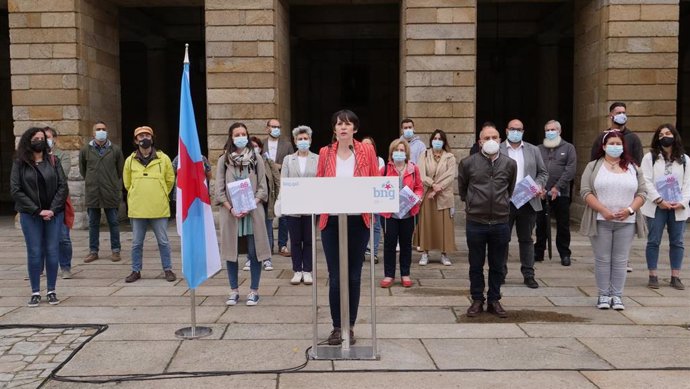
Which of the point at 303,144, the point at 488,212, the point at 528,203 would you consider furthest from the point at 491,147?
the point at 303,144

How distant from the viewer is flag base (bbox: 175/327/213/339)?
532 centimetres

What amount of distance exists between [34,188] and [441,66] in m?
7.85

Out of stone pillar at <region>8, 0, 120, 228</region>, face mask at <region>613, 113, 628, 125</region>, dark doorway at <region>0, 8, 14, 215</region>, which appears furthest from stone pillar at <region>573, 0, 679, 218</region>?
dark doorway at <region>0, 8, 14, 215</region>

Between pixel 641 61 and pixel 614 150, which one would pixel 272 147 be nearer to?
pixel 614 150

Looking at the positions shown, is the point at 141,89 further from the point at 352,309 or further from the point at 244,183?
the point at 352,309

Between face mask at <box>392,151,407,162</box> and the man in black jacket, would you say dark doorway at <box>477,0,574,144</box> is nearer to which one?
face mask at <box>392,151,407,162</box>

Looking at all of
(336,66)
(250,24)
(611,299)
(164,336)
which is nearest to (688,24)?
(336,66)

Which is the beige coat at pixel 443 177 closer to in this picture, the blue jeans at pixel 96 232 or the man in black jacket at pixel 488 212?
the man in black jacket at pixel 488 212

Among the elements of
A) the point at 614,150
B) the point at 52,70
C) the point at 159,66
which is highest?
the point at 159,66

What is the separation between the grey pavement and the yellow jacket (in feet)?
2.83

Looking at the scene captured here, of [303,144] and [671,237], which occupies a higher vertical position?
[303,144]

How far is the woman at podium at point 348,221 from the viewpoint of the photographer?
4957mm

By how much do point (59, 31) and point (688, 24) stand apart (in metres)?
16.7

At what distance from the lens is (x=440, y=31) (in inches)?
473
